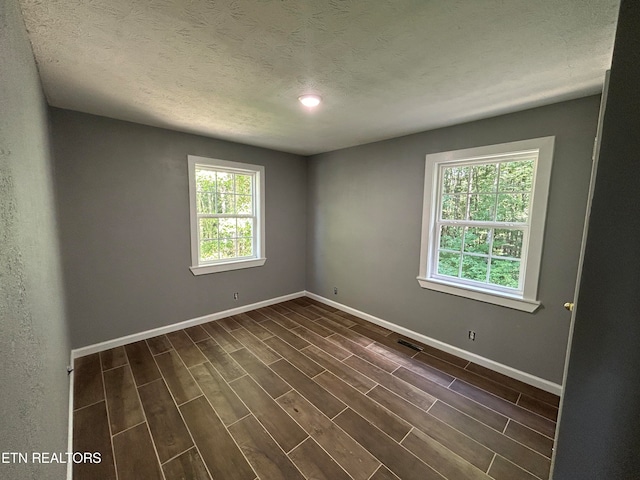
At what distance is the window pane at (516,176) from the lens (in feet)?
7.47

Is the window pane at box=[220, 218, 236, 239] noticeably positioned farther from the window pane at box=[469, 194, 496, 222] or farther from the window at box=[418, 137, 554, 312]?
the window pane at box=[469, 194, 496, 222]

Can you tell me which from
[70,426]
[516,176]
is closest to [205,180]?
[70,426]

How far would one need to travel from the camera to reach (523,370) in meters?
Answer: 2.30

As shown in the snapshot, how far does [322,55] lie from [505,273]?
243 centimetres

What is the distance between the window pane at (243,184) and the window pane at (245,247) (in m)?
0.69

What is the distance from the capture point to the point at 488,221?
2.50 metres

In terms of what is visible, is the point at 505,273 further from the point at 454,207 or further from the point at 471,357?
the point at 471,357

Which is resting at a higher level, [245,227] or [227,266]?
[245,227]

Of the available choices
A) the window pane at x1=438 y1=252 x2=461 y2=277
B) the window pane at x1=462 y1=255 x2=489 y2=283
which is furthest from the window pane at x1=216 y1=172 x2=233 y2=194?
the window pane at x1=462 y1=255 x2=489 y2=283

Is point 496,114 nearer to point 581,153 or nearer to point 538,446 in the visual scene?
point 581,153

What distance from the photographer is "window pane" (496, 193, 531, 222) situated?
229cm

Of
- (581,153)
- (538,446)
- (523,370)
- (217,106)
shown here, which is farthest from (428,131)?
(538,446)

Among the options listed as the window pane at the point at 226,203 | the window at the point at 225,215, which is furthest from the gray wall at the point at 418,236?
the window pane at the point at 226,203

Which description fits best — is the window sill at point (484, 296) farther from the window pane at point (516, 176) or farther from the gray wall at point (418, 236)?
the window pane at point (516, 176)
